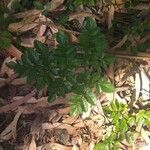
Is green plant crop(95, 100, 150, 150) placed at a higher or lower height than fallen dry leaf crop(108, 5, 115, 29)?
lower

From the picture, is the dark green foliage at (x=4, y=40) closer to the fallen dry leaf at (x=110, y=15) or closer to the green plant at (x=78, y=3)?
the green plant at (x=78, y=3)

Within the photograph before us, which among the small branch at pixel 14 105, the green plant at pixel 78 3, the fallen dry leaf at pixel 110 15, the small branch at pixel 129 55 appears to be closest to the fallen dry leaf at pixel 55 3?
the green plant at pixel 78 3

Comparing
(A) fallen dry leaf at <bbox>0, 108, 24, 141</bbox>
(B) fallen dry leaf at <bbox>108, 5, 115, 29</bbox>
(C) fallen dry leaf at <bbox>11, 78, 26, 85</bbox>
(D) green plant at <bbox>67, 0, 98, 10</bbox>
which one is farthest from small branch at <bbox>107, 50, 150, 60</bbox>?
(A) fallen dry leaf at <bbox>0, 108, 24, 141</bbox>

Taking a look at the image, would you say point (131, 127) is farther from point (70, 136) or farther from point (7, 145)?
point (7, 145)

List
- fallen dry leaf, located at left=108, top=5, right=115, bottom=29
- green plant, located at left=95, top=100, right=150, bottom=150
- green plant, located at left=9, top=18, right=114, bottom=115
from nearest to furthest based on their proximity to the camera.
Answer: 1. green plant, located at left=9, top=18, right=114, bottom=115
2. green plant, located at left=95, top=100, right=150, bottom=150
3. fallen dry leaf, located at left=108, top=5, right=115, bottom=29

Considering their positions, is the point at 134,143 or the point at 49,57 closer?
the point at 49,57

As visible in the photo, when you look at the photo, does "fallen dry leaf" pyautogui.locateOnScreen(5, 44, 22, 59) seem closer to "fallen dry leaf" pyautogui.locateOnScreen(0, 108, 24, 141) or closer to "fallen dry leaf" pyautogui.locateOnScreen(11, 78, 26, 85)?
"fallen dry leaf" pyautogui.locateOnScreen(11, 78, 26, 85)

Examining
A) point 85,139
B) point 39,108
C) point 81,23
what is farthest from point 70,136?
point 81,23
